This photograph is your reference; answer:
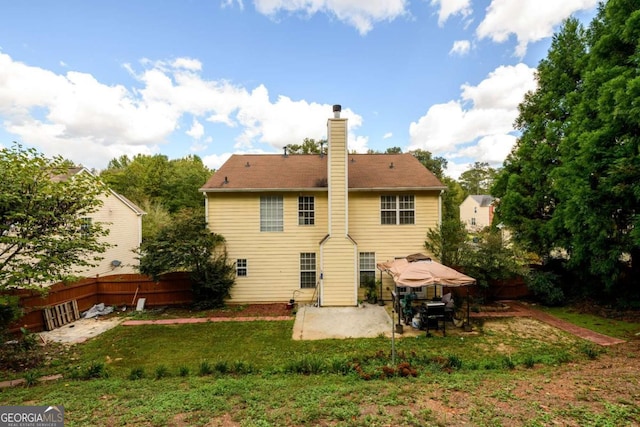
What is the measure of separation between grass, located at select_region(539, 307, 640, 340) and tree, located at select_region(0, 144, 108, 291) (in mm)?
15695

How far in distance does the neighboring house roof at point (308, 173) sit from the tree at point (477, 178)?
6191cm

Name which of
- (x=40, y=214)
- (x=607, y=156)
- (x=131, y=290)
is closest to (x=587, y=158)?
(x=607, y=156)

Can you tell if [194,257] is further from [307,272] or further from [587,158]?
[587,158]

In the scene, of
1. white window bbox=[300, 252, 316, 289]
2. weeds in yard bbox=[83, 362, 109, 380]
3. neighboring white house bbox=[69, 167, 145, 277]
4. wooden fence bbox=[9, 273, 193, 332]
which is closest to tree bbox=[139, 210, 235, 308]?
wooden fence bbox=[9, 273, 193, 332]

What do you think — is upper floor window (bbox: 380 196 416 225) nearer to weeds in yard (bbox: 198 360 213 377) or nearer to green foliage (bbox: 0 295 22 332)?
weeds in yard (bbox: 198 360 213 377)

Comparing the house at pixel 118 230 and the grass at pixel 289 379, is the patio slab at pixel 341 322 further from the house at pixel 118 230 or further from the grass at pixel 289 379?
the house at pixel 118 230

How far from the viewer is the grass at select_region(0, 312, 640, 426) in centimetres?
395

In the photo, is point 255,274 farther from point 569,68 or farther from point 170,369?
point 569,68

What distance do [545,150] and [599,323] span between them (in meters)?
7.68

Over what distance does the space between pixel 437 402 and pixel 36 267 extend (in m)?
9.08

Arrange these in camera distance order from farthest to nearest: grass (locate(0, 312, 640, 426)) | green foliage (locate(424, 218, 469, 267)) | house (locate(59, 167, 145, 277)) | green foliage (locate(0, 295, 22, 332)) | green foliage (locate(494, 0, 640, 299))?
house (locate(59, 167, 145, 277))
green foliage (locate(424, 218, 469, 267))
green foliage (locate(494, 0, 640, 299))
green foliage (locate(0, 295, 22, 332))
grass (locate(0, 312, 640, 426))

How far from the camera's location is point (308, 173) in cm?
1358

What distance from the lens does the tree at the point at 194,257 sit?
1095 centimetres

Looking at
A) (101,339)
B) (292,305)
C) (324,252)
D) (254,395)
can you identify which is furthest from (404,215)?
(101,339)
